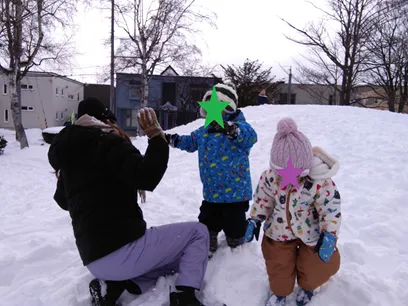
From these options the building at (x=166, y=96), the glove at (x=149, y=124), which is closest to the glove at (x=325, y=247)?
the glove at (x=149, y=124)

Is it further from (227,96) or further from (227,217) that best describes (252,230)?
(227,96)

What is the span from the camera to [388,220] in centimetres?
370

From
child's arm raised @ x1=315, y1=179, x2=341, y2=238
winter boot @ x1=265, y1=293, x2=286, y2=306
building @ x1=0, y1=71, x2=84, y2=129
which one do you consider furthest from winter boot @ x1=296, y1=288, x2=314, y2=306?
building @ x1=0, y1=71, x2=84, y2=129

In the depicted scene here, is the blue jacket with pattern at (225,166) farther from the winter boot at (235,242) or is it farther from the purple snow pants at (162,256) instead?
the purple snow pants at (162,256)

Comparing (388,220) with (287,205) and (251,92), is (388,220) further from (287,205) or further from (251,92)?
(251,92)

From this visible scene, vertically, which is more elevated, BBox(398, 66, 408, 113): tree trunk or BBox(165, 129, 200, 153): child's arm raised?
BBox(398, 66, 408, 113): tree trunk

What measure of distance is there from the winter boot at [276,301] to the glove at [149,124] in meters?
1.37

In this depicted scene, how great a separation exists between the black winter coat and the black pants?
101cm

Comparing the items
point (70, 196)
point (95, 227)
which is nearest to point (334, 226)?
point (95, 227)

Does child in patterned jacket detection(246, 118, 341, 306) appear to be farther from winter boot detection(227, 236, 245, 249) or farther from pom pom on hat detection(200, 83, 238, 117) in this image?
pom pom on hat detection(200, 83, 238, 117)

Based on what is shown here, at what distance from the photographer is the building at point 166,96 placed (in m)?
27.0

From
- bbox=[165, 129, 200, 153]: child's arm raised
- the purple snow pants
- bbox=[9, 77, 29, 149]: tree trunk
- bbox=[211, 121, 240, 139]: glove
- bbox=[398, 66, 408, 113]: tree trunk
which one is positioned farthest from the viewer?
bbox=[398, 66, 408, 113]: tree trunk

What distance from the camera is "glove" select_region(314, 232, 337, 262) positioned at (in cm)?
204

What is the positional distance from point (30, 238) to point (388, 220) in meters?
4.01
